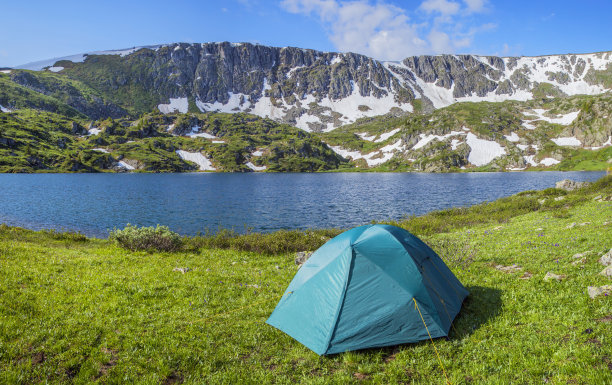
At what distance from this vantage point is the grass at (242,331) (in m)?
7.43

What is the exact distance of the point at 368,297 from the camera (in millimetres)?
9523

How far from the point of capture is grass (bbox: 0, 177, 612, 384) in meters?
7.43

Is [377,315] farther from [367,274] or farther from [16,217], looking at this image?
[16,217]

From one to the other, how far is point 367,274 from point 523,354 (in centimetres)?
435

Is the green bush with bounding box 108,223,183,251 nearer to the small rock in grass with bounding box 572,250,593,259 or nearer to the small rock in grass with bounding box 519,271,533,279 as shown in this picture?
the small rock in grass with bounding box 519,271,533,279

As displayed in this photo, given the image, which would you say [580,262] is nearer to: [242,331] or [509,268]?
[509,268]

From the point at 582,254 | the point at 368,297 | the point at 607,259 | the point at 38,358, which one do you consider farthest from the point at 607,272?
the point at 38,358

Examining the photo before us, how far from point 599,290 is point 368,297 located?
714 centimetres

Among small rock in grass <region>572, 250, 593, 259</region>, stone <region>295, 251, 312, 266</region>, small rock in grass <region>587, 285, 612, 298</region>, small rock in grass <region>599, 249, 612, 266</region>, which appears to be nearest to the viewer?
small rock in grass <region>587, 285, 612, 298</region>

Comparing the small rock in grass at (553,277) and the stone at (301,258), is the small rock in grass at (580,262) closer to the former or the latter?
the small rock in grass at (553,277)

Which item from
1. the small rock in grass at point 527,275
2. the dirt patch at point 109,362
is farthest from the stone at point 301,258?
the dirt patch at point 109,362

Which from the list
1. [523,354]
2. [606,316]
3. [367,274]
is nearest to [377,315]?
[367,274]

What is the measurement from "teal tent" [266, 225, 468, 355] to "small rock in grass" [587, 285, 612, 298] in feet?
12.1

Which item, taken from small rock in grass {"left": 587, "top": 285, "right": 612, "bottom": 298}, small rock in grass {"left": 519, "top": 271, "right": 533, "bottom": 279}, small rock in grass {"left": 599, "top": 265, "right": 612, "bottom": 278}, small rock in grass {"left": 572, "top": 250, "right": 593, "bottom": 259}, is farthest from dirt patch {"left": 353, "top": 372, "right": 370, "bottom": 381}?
small rock in grass {"left": 572, "top": 250, "right": 593, "bottom": 259}
